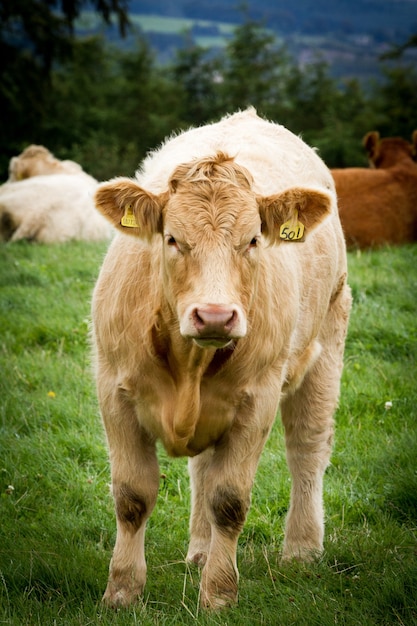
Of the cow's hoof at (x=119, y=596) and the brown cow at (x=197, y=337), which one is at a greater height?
the brown cow at (x=197, y=337)

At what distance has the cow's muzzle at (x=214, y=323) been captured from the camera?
10.8ft

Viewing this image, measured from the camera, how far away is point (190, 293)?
139 inches

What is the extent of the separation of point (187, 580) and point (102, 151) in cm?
2267

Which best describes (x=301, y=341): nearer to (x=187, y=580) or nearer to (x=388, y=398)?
(x=187, y=580)

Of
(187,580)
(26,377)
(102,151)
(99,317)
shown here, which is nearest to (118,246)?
(99,317)

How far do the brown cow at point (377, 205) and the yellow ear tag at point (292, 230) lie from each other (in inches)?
293

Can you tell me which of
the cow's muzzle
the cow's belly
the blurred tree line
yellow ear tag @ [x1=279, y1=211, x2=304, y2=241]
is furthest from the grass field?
the blurred tree line

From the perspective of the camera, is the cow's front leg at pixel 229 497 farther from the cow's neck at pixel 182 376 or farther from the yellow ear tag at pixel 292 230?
the yellow ear tag at pixel 292 230

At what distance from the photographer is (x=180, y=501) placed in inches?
211

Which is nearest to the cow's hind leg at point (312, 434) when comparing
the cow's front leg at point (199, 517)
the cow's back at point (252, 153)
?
the cow's front leg at point (199, 517)

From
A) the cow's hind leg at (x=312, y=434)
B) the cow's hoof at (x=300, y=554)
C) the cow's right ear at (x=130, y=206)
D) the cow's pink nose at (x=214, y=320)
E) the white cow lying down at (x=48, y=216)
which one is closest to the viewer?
the cow's pink nose at (x=214, y=320)

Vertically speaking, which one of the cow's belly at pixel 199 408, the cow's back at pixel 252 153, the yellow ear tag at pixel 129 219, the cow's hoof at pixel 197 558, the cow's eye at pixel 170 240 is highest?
the cow's back at pixel 252 153

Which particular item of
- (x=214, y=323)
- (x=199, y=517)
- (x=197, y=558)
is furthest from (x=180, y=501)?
(x=214, y=323)

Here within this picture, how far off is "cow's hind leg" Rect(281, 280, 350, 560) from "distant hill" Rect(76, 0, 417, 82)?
4616 centimetres
